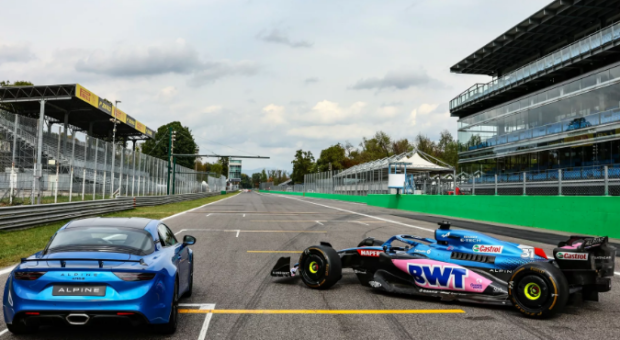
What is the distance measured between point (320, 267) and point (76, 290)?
3.45 m

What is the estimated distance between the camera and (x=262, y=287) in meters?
7.16

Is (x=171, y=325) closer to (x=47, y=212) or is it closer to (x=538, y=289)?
(x=538, y=289)

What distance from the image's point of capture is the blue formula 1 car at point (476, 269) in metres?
5.50

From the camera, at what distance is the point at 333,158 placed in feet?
397

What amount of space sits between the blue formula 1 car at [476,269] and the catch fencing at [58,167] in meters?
16.7

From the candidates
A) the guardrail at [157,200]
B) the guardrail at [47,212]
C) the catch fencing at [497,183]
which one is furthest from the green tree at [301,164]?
the guardrail at [47,212]

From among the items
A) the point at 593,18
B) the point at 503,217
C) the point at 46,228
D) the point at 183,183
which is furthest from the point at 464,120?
the point at 46,228

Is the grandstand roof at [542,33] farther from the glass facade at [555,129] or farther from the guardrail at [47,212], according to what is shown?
the guardrail at [47,212]

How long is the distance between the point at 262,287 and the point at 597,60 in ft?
108

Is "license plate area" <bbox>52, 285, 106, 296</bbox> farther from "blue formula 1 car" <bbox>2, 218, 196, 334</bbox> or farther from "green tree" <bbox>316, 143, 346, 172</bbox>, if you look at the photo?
"green tree" <bbox>316, 143, 346, 172</bbox>

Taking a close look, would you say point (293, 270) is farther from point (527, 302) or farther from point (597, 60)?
point (597, 60)

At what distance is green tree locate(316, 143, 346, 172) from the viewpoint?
120 metres

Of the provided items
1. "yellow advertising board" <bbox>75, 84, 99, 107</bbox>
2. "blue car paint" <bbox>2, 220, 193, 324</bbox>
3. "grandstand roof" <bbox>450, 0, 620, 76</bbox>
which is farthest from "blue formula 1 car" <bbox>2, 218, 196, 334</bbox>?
"yellow advertising board" <bbox>75, 84, 99, 107</bbox>

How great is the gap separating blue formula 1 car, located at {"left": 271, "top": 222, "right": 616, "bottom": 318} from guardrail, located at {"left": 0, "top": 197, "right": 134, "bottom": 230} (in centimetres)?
1089
